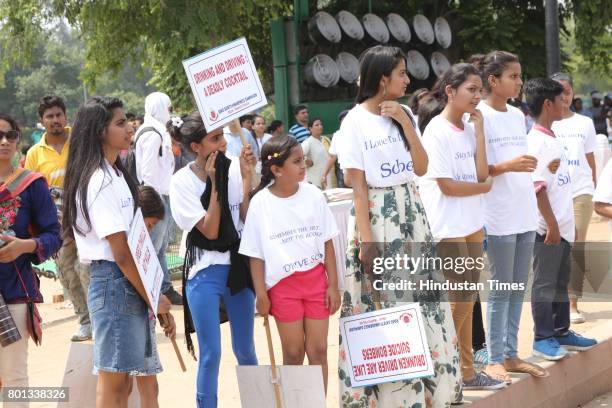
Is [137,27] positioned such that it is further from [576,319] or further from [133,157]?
[576,319]

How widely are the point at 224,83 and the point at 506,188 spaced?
177cm

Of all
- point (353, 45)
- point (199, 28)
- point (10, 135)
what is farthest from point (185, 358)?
point (353, 45)

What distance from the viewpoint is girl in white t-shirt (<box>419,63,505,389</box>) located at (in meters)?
5.55

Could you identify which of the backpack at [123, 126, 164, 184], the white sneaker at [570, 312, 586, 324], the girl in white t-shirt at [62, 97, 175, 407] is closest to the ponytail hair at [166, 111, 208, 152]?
the girl in white t-shirt at [62, 97, 175, 407]

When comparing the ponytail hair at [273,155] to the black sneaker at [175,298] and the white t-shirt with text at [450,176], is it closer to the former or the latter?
the white t-shirt with text at [450,176]

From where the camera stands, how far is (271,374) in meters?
4.89

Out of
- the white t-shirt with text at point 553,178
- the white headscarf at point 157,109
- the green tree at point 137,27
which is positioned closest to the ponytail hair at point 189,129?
the white t-shirt with text at point 553,178

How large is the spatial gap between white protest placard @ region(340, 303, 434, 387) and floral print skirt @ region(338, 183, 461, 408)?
99 mm

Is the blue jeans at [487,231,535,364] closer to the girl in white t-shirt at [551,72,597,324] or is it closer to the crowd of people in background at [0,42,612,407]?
the crowd of people in background at [0,42,612,407]

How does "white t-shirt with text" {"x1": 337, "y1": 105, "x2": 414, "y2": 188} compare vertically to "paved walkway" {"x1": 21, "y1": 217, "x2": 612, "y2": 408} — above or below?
above

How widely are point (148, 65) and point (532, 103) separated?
1283 centimetres

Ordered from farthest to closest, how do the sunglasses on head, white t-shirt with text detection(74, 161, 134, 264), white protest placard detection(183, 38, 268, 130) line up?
1. white protest placard detection(183, 38, 268, 130)
2. the sunglasses on head
3. white t-shirt with text detection(74, 161, 134, 264)

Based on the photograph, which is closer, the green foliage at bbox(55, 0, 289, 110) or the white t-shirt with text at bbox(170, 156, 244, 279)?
the white t-shirt with text at bbox(170, 156, 244, 279)

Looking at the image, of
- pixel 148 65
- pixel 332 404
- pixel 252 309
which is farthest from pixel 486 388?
pixel 148 65
